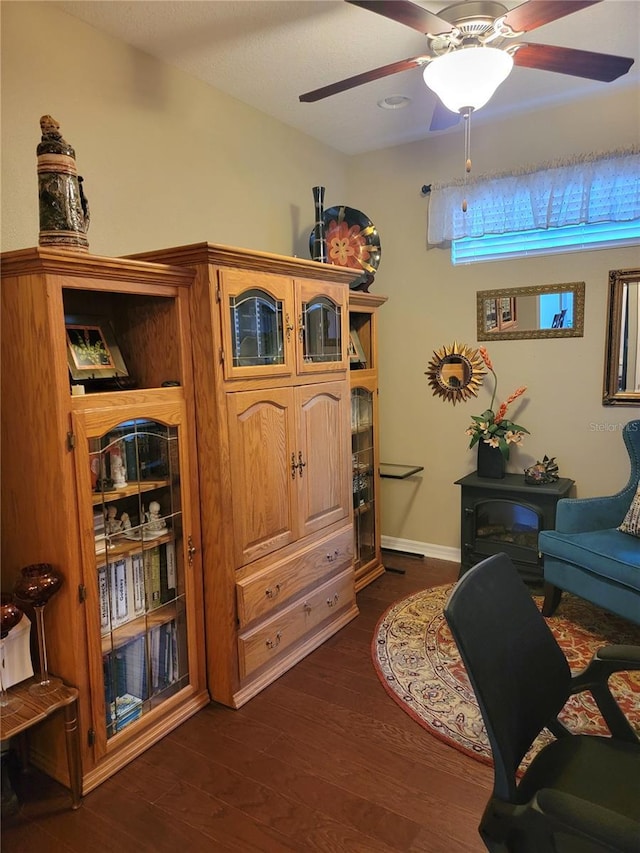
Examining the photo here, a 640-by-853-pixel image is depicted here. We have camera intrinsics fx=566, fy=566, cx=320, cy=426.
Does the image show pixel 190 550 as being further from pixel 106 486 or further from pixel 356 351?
pixel 356 351

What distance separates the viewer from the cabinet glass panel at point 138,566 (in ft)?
6.64

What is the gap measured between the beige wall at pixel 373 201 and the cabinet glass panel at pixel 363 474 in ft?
1.71

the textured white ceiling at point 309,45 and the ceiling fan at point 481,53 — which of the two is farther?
the textured white ceiling at point 309,45

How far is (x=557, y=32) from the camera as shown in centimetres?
245

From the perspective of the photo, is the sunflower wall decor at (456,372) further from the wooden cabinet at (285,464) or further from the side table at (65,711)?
the side table at (65,711)

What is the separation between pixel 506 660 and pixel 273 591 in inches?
53.9

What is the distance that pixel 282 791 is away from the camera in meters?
1.92

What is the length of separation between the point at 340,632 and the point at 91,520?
5.16 feet

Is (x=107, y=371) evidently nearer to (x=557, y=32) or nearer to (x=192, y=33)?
(x=192, y=33)

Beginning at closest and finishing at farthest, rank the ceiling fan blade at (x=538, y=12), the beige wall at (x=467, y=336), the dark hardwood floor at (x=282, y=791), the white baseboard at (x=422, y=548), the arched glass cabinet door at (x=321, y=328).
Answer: the ceiling fan blade at (x=538, y=12) → the dark hardwood floor at (x=282, y=791) → the arched glass cabinet door at (x=321, y=328) → the beige wall at (x=467, y=336) → the white baseboard at (x=422, y=548)

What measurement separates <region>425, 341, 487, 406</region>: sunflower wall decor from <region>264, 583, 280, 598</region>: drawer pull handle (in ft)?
6.28

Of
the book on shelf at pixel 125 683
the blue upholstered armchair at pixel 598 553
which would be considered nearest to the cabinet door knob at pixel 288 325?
the book on shelf at pixel 125 683

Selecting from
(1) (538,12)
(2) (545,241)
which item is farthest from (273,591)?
(2) (545,241)

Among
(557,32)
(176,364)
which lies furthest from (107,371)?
(557,32)
